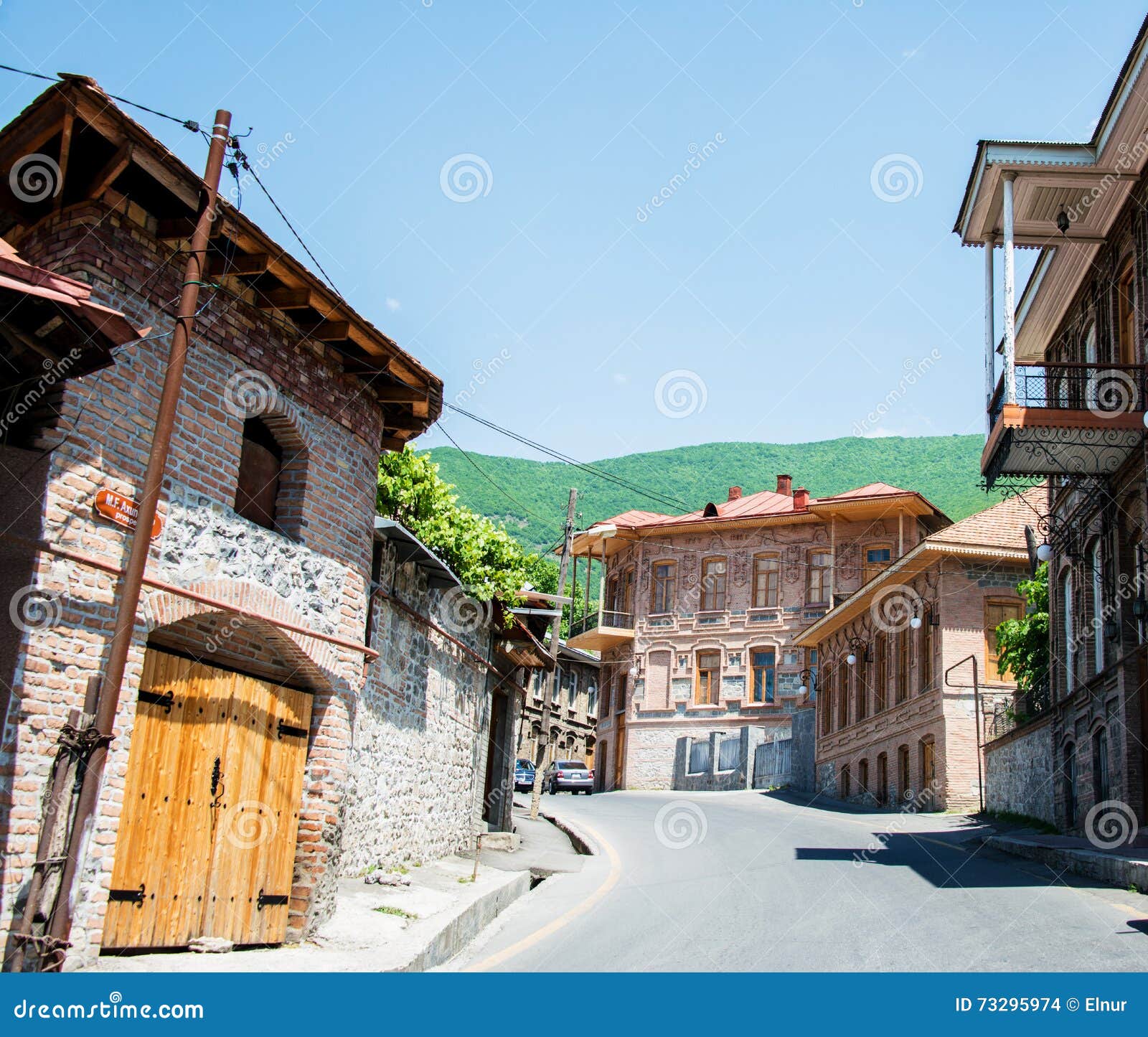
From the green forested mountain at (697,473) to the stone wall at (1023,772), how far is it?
94049 mm

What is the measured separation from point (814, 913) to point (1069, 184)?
12214 millimetres

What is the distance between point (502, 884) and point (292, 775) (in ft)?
16.1

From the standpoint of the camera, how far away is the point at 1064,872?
15.2 metres

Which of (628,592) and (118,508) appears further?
(628,592)

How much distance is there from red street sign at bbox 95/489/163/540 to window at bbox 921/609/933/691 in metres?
26.0

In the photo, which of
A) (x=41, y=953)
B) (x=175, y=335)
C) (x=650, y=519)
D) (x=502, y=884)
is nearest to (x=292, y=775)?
(x=41, y=953)

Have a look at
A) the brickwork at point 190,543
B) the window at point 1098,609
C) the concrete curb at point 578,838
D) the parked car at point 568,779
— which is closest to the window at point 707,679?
the parked car at point 568,779

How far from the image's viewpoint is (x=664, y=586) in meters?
47.3

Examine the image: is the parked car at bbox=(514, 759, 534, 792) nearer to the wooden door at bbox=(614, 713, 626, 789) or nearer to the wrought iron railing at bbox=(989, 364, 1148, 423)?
the wooden door at bbox=(614, 713, 626, 789)

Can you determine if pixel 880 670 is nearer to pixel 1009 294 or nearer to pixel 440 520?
pixel 440 520

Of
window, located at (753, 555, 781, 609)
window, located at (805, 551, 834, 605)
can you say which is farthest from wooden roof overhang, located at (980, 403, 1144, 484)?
window, located at (753, 555, 781, 609)

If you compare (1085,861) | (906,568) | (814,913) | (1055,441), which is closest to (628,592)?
(906,568)

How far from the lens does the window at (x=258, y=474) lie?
991 centimetres

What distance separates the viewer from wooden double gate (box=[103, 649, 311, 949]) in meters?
8.39
